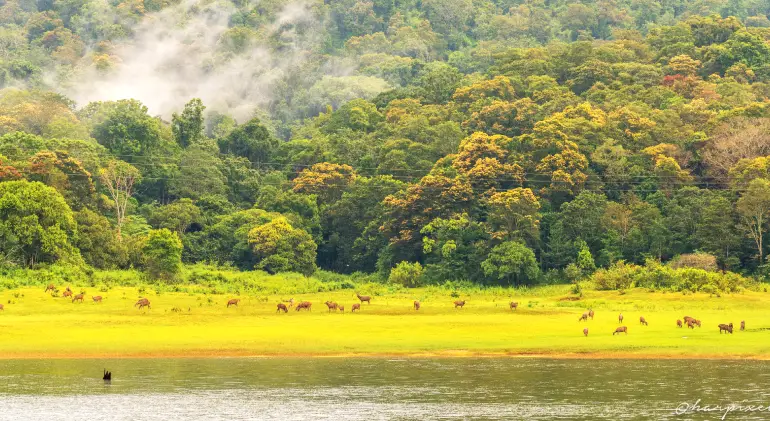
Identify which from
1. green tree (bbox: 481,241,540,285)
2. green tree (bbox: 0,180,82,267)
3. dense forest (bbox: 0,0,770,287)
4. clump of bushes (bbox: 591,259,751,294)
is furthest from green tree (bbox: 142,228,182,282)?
clump of bushes (bbox: 591,259,751,294)

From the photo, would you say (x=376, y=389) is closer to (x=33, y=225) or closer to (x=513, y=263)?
(x=33, y=225)

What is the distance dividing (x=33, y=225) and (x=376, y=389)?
47897mm

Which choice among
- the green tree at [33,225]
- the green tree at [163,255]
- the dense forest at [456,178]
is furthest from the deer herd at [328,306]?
the dense forest at [456,178]

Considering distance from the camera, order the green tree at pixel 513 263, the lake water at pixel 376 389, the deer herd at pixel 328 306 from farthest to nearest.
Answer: the green tree at pixel 513 263, the deer herd at pixel 328 306, the lake water at pixel 376 389

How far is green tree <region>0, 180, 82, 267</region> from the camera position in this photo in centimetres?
7431

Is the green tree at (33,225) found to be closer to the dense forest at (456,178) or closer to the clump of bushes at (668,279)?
the dense forest at (456,178)

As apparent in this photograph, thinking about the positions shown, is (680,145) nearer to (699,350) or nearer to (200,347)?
(699,350)

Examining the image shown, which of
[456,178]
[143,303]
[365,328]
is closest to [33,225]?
[143,303]

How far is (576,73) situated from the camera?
13238cm

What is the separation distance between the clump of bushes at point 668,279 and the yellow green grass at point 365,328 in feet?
11.4

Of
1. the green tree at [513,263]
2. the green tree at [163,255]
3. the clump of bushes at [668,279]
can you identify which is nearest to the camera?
the clump of bushes at [668,279]

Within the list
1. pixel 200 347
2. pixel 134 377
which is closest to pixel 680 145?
pixel 200 347

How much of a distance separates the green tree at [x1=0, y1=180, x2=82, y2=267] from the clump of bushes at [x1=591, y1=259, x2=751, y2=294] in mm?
39507

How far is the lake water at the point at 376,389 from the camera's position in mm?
31156
